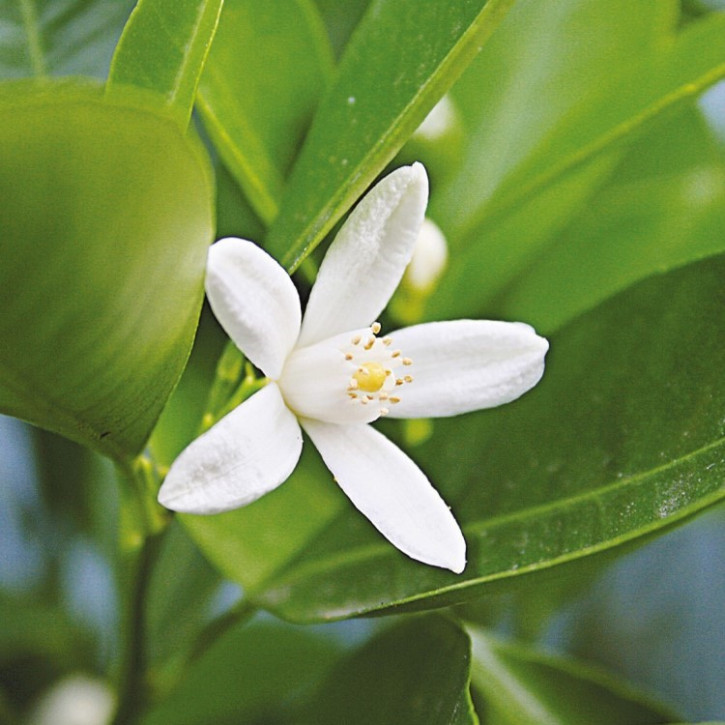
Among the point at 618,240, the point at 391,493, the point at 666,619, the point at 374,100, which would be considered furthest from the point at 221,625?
the point at 666,619

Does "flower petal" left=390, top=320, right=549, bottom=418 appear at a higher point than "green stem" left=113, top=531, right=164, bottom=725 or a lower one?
higher

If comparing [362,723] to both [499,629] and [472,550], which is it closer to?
[472,550]

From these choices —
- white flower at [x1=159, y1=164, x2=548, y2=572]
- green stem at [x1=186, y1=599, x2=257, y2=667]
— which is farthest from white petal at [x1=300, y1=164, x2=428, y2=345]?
green stem at [x1=186, y1=599, x2=257, y2=667]

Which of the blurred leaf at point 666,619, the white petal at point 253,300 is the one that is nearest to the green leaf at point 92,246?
the white petal at point 253,300

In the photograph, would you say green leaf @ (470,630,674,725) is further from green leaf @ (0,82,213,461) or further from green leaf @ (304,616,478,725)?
green leaf @ (0,82,213,461)

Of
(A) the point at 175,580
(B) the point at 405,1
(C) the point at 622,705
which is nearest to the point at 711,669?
(C) the point at 622,705
